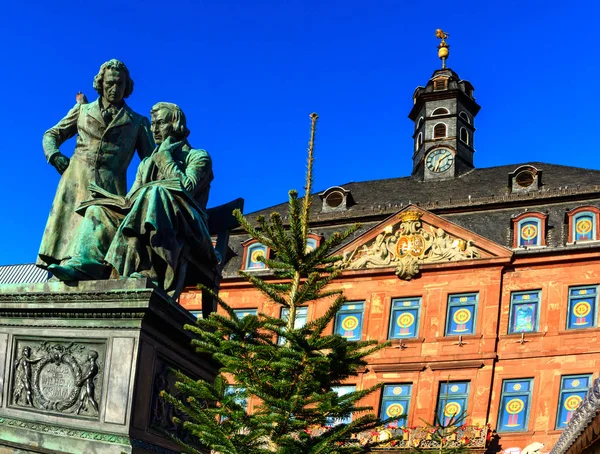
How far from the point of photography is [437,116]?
155ft

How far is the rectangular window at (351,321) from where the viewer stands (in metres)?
38.1

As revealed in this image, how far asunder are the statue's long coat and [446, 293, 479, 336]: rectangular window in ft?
88.5

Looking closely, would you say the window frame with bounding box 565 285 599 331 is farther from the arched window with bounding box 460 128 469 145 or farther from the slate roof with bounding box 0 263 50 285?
the slate roof with bounding box 0 263 50 285

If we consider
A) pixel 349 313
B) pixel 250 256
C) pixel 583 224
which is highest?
pixel 583 224

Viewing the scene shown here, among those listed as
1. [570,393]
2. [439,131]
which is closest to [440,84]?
[439,131]

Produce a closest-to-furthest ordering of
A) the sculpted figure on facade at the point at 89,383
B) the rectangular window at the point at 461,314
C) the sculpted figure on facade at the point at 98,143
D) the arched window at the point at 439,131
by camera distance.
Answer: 1. the sculpted figure on facade at the point at 89,383
2. the sculpted figure on facade at the point at 98,143
3. the rectangular window at the point at 461,314
4. the arched window at the point at 439,131

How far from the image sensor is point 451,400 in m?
35.8

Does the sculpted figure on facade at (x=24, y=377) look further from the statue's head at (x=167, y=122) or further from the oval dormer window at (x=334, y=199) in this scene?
the oval dormer window at (x=334, y=199)

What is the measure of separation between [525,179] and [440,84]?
35.0 ft

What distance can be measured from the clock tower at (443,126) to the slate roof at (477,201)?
88cm

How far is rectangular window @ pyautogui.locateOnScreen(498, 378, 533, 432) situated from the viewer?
34.7 meters

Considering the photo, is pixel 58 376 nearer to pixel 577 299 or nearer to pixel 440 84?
pixel 577 299

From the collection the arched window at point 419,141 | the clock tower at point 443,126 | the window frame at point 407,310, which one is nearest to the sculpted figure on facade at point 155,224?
the window frame at point 407,310

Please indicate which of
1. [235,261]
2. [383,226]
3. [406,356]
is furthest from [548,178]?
[235,261]
